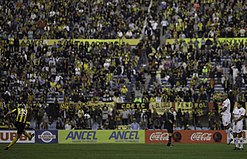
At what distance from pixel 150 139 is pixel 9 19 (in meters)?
19.9

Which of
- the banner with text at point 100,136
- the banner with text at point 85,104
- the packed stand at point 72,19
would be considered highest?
the packed stand at point 72,19

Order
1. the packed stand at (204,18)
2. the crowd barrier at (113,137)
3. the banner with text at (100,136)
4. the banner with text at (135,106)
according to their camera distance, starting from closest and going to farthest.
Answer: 1. the crowd barrier at (113,137)
2. the banner with text at (100,136)
3. the banner with text at (135,106)
4. the packed stand at (204,18)

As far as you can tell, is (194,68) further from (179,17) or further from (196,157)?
(196,157)

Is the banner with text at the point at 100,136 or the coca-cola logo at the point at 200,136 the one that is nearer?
the coca-cola logo at the point at 200,136

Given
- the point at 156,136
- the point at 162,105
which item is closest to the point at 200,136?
the point at 156,136

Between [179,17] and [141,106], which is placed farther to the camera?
[179,17]

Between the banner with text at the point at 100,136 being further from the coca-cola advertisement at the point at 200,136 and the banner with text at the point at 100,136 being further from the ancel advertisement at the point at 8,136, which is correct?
the coca-cola advertisement at the point at 200,136

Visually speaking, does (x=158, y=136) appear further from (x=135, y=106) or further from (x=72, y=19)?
(x=72, y=19)

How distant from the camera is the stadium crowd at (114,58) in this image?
4419cm

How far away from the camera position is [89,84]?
46.9m

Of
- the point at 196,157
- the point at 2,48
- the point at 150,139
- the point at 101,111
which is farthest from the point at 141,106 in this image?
the point at 196,157

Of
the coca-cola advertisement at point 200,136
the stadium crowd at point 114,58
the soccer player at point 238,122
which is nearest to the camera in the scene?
the soccer player at point 238,122

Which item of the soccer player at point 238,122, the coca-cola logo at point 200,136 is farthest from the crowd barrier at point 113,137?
the soccer player at point 238,122

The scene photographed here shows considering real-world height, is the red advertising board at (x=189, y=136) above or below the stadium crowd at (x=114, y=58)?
below
